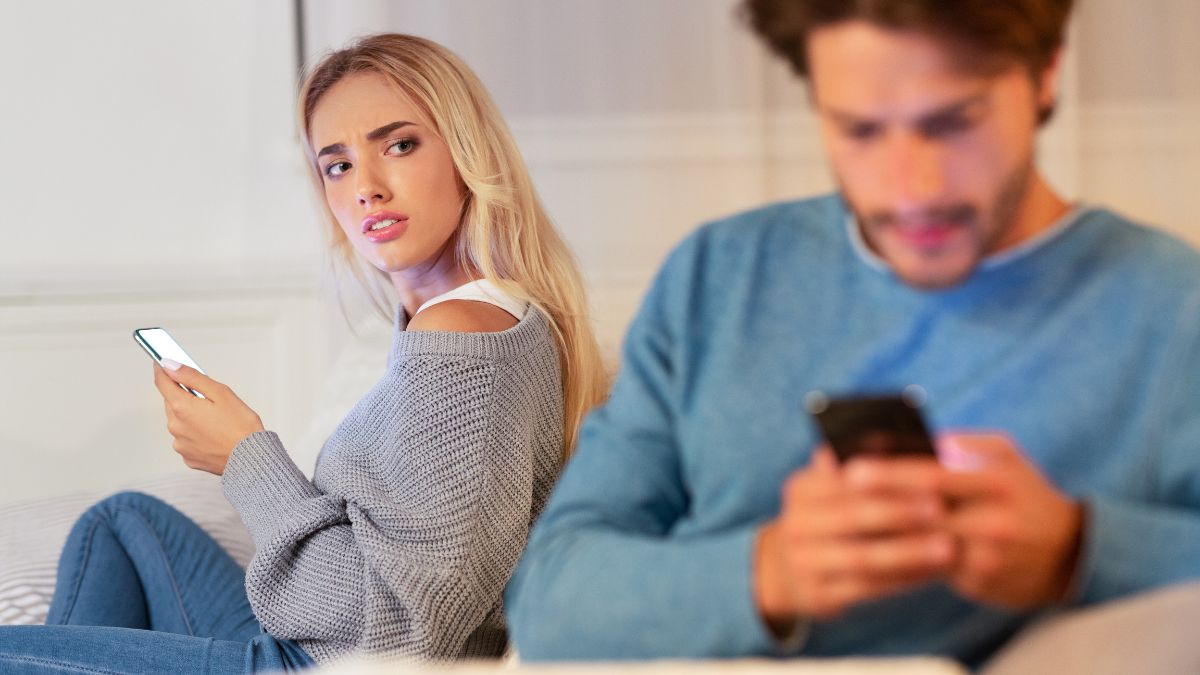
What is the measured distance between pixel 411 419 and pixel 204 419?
0.27 meters

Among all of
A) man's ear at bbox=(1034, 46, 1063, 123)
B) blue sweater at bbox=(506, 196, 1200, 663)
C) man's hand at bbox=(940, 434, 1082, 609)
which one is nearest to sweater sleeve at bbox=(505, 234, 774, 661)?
blue sweater at bbox=(506, 196, 1200, 663)

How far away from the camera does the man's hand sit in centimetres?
59

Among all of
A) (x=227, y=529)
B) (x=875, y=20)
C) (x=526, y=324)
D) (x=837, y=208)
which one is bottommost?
(x=227, y=529)

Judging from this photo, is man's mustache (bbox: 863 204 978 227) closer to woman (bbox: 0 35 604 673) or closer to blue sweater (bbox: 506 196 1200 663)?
blue sweater (bbox: 506 196 1200 663)

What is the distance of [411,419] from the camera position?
106cm

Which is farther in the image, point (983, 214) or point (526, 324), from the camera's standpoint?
point (526, 324)

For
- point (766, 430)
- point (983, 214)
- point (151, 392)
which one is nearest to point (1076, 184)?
point (983, 214)

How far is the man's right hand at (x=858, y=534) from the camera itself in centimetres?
59

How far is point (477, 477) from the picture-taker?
3.47 feet

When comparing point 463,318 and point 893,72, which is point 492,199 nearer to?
point 463,318

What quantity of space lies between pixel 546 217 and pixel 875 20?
58cm

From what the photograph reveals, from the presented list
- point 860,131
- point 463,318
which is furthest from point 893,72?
point 463,318

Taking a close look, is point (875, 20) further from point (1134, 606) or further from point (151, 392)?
point (151, 392)

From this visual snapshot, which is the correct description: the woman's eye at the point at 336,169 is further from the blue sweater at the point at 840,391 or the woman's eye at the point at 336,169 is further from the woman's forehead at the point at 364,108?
the blue sweater at the point at 840,391
